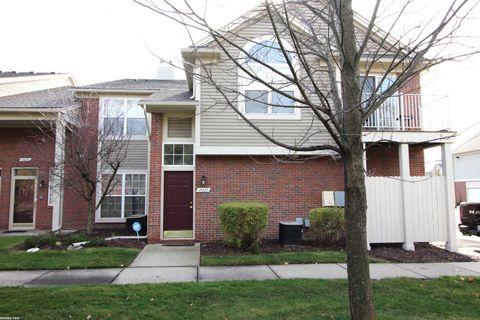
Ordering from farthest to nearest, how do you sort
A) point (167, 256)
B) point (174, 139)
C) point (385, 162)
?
point (385, 162) < point (174, 139) < point (167, 256)

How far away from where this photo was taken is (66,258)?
8.70 meters

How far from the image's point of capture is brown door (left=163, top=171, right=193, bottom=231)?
1161 centimetres

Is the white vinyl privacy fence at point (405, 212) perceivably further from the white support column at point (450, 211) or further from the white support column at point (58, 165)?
the white support column at point (58, 165)

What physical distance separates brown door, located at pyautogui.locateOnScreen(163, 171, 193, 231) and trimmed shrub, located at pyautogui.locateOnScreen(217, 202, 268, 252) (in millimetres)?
2299

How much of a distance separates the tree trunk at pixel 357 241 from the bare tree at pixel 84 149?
365 inches

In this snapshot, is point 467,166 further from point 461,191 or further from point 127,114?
point 127,114

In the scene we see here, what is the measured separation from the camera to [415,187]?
1057 centimetres

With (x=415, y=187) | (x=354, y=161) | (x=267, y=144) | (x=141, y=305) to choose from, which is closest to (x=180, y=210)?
(x=267, y=144)

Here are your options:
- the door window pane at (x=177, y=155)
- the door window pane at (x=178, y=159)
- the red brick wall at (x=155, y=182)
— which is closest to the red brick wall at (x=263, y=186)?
the door window pane at (x=177, y=155)

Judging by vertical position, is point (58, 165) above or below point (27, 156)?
below

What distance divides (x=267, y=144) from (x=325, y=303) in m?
6.67

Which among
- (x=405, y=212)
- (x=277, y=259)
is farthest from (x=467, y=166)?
(x=277, y=259)

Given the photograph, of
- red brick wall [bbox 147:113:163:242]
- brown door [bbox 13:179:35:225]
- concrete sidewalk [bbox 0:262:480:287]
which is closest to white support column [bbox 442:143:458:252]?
concrete sidewalk [bbox 0:262:480:287]

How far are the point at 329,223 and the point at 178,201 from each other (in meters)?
4.74
